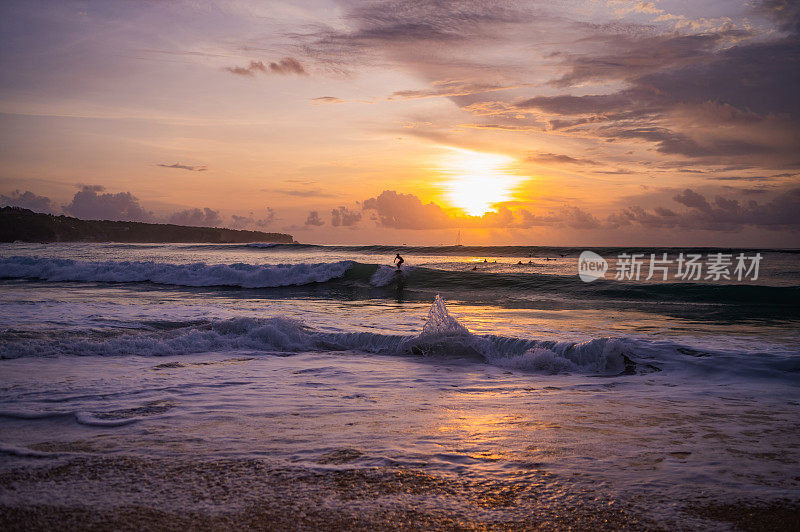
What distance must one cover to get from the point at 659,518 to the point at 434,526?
1323 mm

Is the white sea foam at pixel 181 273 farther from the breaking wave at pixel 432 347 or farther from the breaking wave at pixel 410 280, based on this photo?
the breaking wave at pixel 432 347

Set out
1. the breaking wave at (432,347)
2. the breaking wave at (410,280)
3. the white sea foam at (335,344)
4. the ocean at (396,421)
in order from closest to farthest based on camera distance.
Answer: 1. the ocean at (396,421)
2. the breaking wave at (432,347)
3. the white sea foam at (335,344)
4. the breaking wave at (410,280)

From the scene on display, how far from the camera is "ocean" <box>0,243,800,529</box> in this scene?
10.00 ft

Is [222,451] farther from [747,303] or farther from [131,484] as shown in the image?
[747,303]

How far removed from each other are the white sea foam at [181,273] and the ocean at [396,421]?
39.7 feet

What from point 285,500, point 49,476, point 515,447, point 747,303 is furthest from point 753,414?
point 747,303

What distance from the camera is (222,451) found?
12.7 ft

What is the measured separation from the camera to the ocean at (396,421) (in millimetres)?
3047

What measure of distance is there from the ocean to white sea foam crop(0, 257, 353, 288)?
39.7 ft

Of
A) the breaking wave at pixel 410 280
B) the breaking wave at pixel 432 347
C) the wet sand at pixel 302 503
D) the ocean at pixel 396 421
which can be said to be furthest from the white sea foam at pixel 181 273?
the wet sand at pixel 302 503

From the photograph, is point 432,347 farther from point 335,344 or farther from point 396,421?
point 396,421

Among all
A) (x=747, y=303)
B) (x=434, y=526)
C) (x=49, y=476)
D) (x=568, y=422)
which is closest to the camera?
(x=434, y=526)

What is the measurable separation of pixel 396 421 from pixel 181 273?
23.3 m

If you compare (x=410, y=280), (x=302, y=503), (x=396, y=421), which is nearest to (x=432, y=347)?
(x=396, y=421)
